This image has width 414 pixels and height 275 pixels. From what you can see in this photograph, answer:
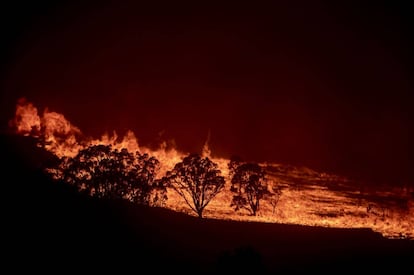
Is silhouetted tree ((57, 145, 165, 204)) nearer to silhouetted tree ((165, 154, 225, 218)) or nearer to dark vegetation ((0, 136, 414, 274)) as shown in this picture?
dark vegetation ((0, 136, 414, 274))

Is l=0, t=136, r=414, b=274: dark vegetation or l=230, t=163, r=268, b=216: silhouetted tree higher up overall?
l=230, t=163, r=268, b=216: silhouetted tree

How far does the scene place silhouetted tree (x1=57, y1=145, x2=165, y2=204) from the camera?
51.4m

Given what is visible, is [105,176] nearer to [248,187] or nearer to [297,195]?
[248,187]

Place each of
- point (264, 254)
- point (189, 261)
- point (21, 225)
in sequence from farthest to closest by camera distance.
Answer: point (264, 254), point (189, 261), point (21, 225)

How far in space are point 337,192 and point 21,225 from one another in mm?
45640

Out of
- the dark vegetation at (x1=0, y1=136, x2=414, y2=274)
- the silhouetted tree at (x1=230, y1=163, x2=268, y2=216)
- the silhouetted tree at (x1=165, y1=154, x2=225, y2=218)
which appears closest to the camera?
the dark vegetation at (x1=0, y1=136, x2=414, y2=274)

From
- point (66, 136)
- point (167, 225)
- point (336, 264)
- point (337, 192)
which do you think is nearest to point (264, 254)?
point (336, 264)

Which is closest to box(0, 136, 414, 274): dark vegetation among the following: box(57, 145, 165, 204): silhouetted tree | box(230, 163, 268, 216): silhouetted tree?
box(57, 145, 165, 204): silhouetted tree

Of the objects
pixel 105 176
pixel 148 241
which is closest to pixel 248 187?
pixel 105 176

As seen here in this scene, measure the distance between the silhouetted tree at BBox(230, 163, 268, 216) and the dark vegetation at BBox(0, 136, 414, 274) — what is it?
5211 mm

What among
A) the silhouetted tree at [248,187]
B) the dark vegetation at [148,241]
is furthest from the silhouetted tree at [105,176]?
the silhouetted tree at [248,187]

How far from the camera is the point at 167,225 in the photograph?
49125 millimetres

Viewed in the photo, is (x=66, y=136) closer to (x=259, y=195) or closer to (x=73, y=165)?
(x=73, y=165)

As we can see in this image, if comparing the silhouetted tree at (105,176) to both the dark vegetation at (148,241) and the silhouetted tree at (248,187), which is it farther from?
the silhouetted tree at (248,187)
